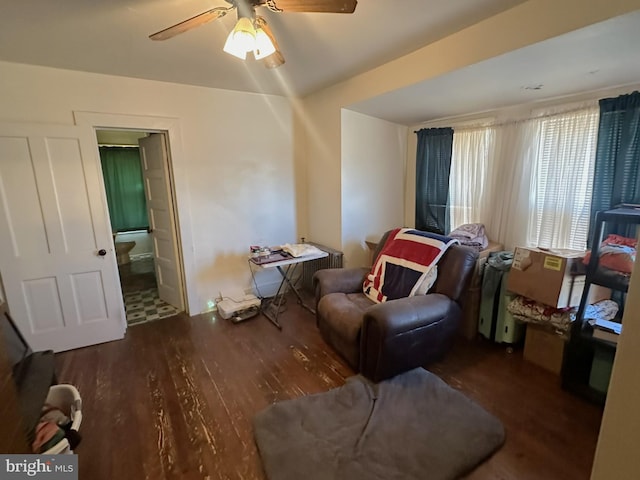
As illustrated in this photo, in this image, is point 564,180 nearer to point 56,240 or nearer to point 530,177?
point 530,177

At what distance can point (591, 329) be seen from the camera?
6.48ft

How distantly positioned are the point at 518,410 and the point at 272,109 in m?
3.53

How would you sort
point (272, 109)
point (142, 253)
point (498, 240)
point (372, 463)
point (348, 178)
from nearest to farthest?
point (372, 463) < point (498, 240) < point (348, 178) < point (272, 109) < point (142, 253)

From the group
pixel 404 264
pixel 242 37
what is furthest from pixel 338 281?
pixel 242 37

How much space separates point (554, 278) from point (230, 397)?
2.36 metres

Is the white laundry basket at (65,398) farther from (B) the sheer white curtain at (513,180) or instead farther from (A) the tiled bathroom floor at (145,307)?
(B) the sheer white curtain at (513,180)

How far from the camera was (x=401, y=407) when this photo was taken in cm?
191

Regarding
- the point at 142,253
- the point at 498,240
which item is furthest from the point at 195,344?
the point at 142,253

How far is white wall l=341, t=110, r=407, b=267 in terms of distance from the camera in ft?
10.6

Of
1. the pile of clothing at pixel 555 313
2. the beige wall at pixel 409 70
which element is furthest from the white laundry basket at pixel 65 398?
the pile of clothing at pixel 555 313

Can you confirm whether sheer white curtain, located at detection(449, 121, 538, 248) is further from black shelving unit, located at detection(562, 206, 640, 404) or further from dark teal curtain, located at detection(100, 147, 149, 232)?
dark teal curtain, located at detection(100, 147, 149, 232)

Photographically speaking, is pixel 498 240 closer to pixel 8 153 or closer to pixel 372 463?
pixel 372 463

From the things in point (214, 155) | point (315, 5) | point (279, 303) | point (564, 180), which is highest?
point (315, 5)

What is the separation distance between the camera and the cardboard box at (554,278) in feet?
6.68
